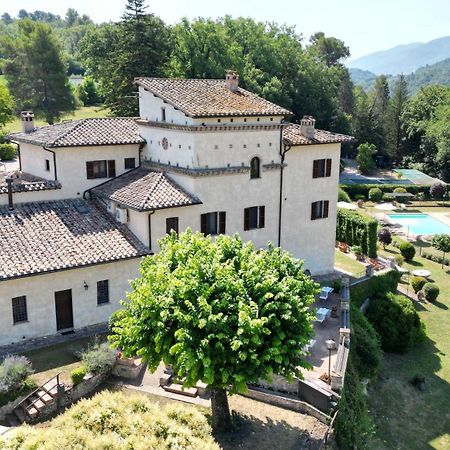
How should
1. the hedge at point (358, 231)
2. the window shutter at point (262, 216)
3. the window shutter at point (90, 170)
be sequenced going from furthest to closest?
the hedge at point (358, 231) < the window shutter at point (262, 216) < the window shutter at point (90, 170)

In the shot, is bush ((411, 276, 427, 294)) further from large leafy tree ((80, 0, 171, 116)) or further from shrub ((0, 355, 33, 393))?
large leafy tree ((80, 0, 171, 116))

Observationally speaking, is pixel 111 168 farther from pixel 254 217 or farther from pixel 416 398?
pixel 416 398

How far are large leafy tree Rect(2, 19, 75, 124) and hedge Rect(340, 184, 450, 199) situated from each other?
138 ft

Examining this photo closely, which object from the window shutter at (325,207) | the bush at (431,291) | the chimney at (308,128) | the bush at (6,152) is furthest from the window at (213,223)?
the bush at (6,152)

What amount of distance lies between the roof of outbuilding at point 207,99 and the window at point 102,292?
9775 millimetres

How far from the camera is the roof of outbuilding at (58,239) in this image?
80.5 ft

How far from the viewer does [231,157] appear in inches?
1180

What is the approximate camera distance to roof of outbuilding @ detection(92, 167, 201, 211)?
27.4 m

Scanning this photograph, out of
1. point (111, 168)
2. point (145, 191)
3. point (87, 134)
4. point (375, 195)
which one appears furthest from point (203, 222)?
point (375, 195)

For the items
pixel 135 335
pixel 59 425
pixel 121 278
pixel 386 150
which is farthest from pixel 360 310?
pixel 386 150

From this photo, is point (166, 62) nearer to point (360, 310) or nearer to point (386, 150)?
point (360, 310)

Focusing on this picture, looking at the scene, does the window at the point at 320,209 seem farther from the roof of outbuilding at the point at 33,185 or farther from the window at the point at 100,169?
the roof of outbuilding at the point at 33,185

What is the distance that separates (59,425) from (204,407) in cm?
877

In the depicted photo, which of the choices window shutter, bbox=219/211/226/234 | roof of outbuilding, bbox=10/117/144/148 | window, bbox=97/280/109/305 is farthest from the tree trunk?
roof of outbuilding, bbox=10/117/144/148
